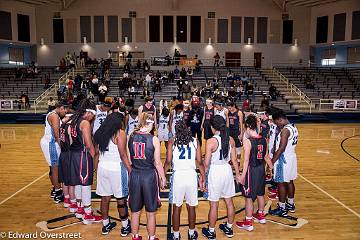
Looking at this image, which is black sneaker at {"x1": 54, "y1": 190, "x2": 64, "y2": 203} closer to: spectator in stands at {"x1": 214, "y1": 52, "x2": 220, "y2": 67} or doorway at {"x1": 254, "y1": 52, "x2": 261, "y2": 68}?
spectator in stands at {"x1": 214, "y1": 52, "x2": 220, "y2": 67}

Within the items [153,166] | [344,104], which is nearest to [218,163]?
[153,166]

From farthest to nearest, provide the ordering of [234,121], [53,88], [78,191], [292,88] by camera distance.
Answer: [292,88] → [53,88] → [234,121] → [78,191]

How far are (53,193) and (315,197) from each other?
5.70 meters

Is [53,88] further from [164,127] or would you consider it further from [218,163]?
[218,163]

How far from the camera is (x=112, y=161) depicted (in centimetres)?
540

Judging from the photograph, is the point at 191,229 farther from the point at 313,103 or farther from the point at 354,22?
the point at 354,22

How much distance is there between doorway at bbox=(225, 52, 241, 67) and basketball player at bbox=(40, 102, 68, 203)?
1146 inches

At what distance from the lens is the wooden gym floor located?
5.91 meters

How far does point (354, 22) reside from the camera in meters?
31.1

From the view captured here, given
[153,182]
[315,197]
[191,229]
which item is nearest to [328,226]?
[315,197]

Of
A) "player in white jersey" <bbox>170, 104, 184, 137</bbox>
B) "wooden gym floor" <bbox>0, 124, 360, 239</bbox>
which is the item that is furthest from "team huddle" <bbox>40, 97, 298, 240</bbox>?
"player in white jersey" <bbox>170, 104, 184, 137</bbox>

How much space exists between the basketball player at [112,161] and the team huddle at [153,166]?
0.05 ft

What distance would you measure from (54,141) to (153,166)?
2905 mm

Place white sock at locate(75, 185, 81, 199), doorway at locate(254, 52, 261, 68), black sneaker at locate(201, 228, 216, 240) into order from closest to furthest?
black sneaker at locate(201, 228, 216, 240)
white sock at locate(75, 185, 81, 199)
doorway at locate(254, 52, 261, 68)
